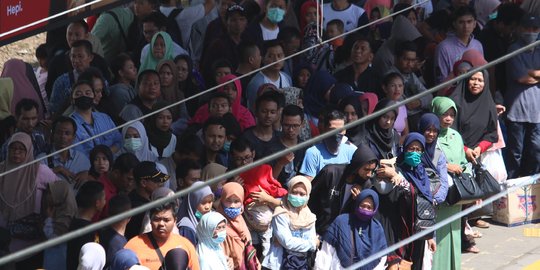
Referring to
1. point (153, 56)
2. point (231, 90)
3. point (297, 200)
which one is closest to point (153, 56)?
point (153, 56)

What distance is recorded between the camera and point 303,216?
1123 centimetres

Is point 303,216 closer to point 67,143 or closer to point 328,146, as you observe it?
point 328,146

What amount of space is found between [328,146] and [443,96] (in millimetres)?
1877

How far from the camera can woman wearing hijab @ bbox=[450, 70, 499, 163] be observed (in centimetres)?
1348

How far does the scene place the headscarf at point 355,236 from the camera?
36.8ft

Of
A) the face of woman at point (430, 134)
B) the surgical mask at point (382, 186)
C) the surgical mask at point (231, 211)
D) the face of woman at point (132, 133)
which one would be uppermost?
the face of woman at point (132, 133)

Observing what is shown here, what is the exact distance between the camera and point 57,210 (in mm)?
10773

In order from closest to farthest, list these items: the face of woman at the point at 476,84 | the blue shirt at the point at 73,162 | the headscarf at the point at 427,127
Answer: the blue shirt at the point at 73,162
the headscarf at the point at 427,127
the face of woman at the point at 476,84

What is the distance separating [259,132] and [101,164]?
1.47 metres

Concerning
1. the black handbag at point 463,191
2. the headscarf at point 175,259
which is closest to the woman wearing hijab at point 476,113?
the black handbag at point 463,191

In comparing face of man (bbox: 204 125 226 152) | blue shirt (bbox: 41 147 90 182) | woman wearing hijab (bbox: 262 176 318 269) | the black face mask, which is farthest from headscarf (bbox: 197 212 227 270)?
the black face mask

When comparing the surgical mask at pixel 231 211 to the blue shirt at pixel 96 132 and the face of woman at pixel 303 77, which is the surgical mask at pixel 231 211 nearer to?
the blue shirt at pixel 96 132

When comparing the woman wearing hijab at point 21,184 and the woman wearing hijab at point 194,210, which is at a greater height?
the woman wearing hijab at point 21,184

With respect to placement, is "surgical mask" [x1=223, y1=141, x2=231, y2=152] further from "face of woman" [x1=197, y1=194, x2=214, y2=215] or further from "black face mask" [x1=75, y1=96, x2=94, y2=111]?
"face of woman" [x1=197, y1=194, x2=214, y2=215]
